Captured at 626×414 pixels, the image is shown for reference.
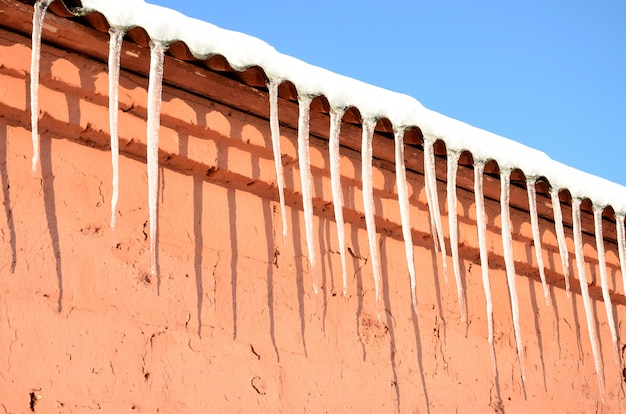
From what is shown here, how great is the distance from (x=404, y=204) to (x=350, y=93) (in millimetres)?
472

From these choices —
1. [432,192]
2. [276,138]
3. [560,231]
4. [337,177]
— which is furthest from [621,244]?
[276,138]

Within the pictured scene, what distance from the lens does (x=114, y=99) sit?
10.0 ft

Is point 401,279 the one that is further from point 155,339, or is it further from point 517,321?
point 155,339

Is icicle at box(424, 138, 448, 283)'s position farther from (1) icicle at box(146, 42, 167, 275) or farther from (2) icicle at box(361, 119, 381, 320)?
(1) icicle at box(146, 42, 167, 275)

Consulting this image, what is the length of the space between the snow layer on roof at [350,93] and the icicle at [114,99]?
64 millimetres

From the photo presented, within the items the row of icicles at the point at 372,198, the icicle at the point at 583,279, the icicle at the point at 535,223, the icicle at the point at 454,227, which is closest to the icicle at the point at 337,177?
the row of icicles at the point at 372,198

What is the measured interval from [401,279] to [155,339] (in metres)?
0.97

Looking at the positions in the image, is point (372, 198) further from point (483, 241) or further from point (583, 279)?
point (583, 279)

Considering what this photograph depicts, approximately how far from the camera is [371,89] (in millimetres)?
3387

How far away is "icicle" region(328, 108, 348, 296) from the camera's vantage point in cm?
338

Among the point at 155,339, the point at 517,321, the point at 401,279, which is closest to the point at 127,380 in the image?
the point at 155,339

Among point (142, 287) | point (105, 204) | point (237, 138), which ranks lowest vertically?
point (142, 287)

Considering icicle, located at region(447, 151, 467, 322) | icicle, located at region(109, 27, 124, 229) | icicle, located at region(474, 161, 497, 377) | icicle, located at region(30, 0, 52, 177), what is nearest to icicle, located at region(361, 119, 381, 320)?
icicle, located at region(447, 151, 467, 322)

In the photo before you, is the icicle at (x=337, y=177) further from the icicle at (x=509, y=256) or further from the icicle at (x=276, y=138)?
the icicle at (x=509, y=256)
